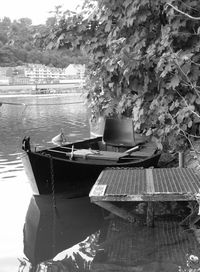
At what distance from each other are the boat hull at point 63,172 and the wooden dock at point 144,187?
55.5 inches

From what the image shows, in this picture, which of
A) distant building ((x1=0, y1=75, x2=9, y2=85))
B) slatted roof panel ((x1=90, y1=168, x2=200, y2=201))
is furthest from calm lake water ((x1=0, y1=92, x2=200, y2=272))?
distant building ((x1=0, y1=75, x2=9, y2=85))

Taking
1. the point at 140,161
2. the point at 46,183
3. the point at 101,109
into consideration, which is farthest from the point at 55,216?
the point at 101,109

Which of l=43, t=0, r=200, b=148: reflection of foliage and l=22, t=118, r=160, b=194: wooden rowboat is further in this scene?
l=22, t=118, r=160, b=194: wooden rowboat

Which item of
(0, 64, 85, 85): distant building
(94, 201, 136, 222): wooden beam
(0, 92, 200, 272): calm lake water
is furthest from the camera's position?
(0, 64, 85, 85): distant building

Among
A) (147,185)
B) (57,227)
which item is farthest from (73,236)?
(147,185)

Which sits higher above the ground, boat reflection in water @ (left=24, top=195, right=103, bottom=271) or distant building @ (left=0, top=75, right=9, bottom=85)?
boat reflection in water @ (left=24, top=195, right=103, bottom=271)

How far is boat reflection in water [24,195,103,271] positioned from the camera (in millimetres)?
6492

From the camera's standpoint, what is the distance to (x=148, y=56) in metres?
6.72

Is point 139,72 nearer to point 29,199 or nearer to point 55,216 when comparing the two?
point 55,216

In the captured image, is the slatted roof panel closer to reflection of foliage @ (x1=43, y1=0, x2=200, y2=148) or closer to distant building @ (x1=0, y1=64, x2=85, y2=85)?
reflection of foliage @ (x1=43, y1=0, x2=200, y2=148)

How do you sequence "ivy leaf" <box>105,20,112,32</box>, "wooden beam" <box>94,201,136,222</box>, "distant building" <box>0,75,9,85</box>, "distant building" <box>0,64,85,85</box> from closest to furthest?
"wooden beam" <box>94,201,136,222</box>
"ivy leaf" <box>105,20,112,32</box>
"distant building" <box>0,75,9,85</box>
"distant building" <box>0,64,85,85</box>

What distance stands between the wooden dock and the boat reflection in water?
894 millimetres

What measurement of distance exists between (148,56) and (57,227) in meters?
3.34

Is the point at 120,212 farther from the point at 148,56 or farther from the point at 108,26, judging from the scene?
the point at 108,26
